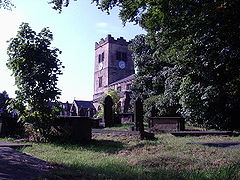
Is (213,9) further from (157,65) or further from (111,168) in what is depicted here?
(157,65)

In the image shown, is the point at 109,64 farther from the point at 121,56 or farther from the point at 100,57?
the point at 100,57

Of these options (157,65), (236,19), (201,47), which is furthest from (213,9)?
(157,65)

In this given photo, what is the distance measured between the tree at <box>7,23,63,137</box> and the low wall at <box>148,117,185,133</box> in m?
8.05

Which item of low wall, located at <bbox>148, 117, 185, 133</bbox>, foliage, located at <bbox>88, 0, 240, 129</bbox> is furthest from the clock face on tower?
foliage, located at <bbox>88, 0, 240, 129</bbox>

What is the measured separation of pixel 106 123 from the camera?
23.2m

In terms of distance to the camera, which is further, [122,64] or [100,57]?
[100,57]

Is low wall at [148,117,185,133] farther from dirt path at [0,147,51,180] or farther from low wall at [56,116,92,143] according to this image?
dirt path at [0,147,51,180]

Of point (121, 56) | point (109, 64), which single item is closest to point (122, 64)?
point (121, 56)

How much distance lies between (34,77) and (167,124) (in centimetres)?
973

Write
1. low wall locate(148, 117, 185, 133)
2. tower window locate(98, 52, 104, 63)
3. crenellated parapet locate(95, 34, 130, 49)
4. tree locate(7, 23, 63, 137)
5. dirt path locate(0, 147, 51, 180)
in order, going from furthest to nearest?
tower window locate(98, 52, 104, 63)
crenellated parapet locate(95, 34, 130, 49)
low wall locate(148, 117, 185, 133)
tree locate(7, 23, 63, 137)
dirt path locate(0, 147, 51, 180)

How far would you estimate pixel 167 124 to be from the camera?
18.0m

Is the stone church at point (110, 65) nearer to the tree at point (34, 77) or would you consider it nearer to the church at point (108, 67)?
the church at point (108, 67)

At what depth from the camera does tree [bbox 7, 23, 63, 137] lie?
12391 mm

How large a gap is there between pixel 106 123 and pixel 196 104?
344 inches
